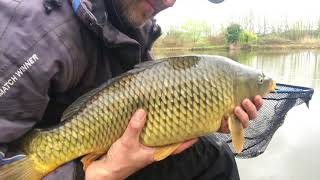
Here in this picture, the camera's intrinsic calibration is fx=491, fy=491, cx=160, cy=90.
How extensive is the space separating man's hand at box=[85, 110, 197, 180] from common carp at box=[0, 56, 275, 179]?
0.7 inches

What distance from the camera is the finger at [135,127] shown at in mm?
1055

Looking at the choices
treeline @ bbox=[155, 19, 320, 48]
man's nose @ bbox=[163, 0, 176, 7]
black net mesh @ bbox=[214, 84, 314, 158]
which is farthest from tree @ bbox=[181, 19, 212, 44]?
man's nose @ bbox=[163, 0, 176, 7]

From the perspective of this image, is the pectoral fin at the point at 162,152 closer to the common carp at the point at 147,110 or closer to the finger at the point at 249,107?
the common carp at the point at 147,110

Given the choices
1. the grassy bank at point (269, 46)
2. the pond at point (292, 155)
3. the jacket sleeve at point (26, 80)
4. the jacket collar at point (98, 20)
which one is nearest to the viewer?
the jacket sleeve at point (26, 80)

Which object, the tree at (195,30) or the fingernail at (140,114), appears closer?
the fingernail at (140,114)

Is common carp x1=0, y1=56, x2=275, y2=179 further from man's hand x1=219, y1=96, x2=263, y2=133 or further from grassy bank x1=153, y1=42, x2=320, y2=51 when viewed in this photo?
grassy bank x1=153, y1=42, x2=320, y2=51

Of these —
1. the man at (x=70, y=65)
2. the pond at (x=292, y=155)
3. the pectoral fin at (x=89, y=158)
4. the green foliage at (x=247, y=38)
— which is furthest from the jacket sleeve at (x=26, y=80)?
the green foliage at (x=247, y=38)

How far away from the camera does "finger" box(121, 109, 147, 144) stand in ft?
3.46

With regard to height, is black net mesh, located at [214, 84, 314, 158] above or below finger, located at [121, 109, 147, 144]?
below

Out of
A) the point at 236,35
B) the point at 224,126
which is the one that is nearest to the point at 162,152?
the point at 224,126

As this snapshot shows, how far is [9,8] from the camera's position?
1.05 m

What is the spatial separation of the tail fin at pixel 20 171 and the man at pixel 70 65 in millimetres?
16

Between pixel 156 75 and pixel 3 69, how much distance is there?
34 cm

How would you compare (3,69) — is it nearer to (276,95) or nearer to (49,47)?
(49,47)
